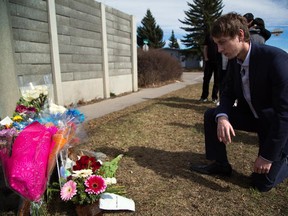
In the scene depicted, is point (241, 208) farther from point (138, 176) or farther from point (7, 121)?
point (7, 121)

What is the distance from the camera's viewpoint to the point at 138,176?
270 cm

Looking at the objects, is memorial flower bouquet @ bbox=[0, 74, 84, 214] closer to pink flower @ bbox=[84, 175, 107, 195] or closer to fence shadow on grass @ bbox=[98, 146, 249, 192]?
pink flower @ bbox=[84, 175, 107, 195]

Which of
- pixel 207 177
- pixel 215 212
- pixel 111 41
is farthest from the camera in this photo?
pixel 111 41

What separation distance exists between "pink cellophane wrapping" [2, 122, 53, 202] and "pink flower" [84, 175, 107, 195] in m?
0.30

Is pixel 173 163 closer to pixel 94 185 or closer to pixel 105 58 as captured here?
pixel 94 185

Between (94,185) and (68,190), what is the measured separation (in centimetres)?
19

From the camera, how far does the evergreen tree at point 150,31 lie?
151 ft

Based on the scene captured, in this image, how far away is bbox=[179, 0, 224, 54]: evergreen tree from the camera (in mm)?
41656

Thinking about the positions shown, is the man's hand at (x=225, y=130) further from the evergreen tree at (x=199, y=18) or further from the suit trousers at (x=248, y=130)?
the evergreen tree at (x=199, y=18)

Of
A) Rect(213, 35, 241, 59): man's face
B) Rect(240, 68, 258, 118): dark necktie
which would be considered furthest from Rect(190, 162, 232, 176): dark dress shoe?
Rect(213, 35, 241, 59): man's face

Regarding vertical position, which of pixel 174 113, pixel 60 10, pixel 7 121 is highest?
pixel 60 10

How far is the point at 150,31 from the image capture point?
4625cm

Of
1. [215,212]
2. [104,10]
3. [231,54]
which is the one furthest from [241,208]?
[104,10]

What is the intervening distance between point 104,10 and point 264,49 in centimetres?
665
